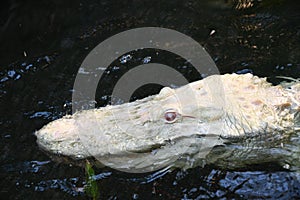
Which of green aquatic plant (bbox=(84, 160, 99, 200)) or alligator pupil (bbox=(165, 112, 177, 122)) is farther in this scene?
alligator pupil (bbox=(165, 112, 177, 122))

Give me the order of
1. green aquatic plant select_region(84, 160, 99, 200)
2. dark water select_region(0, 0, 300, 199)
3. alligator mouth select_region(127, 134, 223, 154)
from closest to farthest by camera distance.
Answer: green aquatic plant select_region(84, 160, 99, 200) < alligator mouth select_region(127, 134, 223, 154) < dark water select_region(0, 0, 300, 199)

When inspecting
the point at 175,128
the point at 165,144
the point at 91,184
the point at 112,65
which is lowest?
the point at 91,184

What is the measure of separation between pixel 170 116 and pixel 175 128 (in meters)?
0.11

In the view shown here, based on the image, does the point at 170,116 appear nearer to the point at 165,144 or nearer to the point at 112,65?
the point at 165,144

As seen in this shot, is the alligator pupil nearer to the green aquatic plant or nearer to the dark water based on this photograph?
the dark water

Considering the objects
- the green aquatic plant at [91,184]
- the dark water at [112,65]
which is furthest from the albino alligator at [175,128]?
the dark water at [112,65]

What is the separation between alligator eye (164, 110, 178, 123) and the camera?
326cm

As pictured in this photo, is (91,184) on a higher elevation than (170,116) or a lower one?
lower

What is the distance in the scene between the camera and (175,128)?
128 inches

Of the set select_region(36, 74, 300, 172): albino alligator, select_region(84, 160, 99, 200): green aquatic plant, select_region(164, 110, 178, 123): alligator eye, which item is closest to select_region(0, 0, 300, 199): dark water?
select_region(84, 160, 99, 200): green aquatic plant

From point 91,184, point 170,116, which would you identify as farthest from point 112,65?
point 91,184

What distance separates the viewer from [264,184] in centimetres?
356

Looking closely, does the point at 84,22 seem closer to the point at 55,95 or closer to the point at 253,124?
the point at 55,95

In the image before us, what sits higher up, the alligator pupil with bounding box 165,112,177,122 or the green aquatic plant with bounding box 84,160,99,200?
the alligator pupil with bounding box 165,112,177,122
